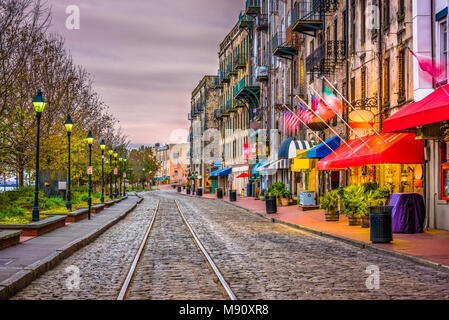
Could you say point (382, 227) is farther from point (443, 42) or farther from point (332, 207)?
point (332, 207)

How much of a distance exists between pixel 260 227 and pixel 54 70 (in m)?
19.1

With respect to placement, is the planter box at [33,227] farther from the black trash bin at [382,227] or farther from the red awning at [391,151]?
the red awning at [391,151]

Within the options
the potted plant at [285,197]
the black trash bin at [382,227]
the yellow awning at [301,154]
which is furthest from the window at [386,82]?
the potted plant at [285,197]

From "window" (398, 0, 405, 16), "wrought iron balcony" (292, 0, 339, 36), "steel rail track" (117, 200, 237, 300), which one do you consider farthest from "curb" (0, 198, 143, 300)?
"wrought iron balcony" (292, 0, 339, 36)

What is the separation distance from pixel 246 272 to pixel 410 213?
8.91 m

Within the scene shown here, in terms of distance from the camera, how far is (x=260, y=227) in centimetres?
2306

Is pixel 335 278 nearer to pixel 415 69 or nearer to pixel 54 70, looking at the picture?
pixel 415 69

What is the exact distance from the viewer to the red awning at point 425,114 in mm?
14750

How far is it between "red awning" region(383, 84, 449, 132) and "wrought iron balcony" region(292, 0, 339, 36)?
15.3 metres

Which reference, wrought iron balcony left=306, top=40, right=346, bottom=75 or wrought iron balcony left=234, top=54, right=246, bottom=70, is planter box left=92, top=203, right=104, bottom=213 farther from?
wrought iron balcony left=234, top=54, right=246, bottom=70

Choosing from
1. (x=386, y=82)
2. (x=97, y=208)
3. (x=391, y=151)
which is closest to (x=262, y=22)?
(x=97, y=208)

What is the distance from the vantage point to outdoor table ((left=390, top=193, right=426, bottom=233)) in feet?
59.7

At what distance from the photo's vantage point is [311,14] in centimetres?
3491
